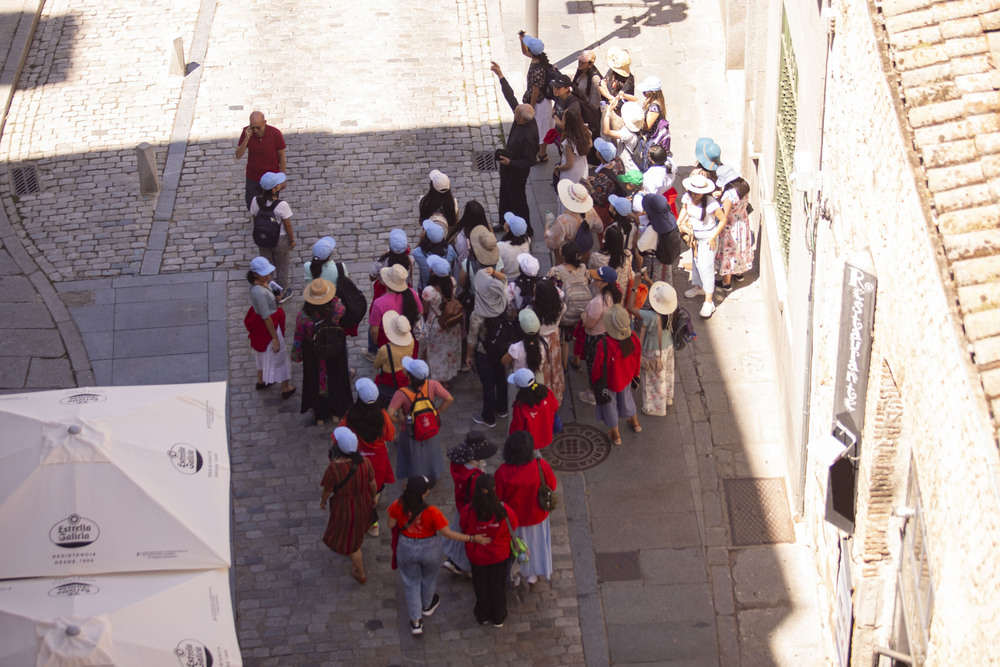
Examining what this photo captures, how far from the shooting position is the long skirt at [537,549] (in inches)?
408

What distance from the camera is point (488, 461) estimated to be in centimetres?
1204

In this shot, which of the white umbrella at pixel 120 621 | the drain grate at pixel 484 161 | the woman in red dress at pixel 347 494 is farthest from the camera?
the drain grate at pixel 484 161

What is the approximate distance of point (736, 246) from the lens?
13.8m

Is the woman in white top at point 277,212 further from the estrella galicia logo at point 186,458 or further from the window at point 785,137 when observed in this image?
the window at point 785,137

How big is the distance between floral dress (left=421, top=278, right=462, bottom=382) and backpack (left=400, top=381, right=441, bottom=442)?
1483mm

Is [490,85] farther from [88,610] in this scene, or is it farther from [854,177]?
[88,610]

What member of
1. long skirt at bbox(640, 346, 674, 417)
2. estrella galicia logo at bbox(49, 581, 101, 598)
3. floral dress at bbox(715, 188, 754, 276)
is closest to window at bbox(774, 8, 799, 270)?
floral dress at bbox(715, 188, 754, 276)

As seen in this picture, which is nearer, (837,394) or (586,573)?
(837,394)

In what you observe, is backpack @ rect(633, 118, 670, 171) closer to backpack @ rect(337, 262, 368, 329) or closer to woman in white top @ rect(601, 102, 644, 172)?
woman in white top @ rect(601, 102, 644, 172)

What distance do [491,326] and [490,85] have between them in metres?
7.00

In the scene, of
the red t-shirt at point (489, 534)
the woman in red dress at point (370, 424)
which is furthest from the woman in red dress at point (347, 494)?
the red t-shirt at point (489, 534)

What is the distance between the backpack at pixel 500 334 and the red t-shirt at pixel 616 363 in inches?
30.9

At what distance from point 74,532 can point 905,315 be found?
5.24 metres

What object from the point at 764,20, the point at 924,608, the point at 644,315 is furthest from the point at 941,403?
the point at 764,20
